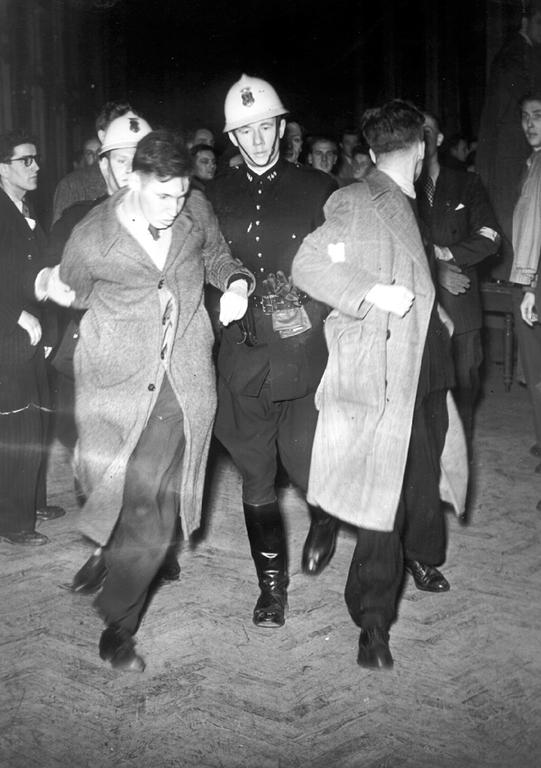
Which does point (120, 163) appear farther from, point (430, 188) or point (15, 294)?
point (430, 188)

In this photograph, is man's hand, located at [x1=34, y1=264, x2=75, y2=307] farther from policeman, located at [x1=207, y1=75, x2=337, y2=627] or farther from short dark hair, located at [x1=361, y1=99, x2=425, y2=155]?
short dark hair, located at [x1=361, y1=99, x2=425, y2=155]

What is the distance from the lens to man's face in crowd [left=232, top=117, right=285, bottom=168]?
373cm

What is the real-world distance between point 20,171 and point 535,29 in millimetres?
5140

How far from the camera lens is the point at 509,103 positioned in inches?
316

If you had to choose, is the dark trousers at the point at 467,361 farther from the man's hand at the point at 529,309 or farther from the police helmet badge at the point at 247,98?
the police helmet badge at the point at 247,98

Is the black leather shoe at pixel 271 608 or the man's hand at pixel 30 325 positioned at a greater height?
the man's hand at pixel 30 325

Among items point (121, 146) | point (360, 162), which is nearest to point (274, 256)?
point (121, 146)

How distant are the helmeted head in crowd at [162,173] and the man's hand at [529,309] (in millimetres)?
2464

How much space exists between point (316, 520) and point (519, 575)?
35.9 inches

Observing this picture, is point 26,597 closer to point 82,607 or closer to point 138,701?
point 82,607

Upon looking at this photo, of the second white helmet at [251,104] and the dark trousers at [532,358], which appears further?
A: the dark trousers at [532,358]

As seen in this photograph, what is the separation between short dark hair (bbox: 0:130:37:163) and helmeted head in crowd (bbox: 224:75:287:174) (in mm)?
1457

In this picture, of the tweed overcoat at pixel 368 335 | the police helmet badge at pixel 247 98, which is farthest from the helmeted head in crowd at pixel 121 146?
the tweed overcoat at pixel 368 335

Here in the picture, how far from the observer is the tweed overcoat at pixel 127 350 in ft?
10.9
